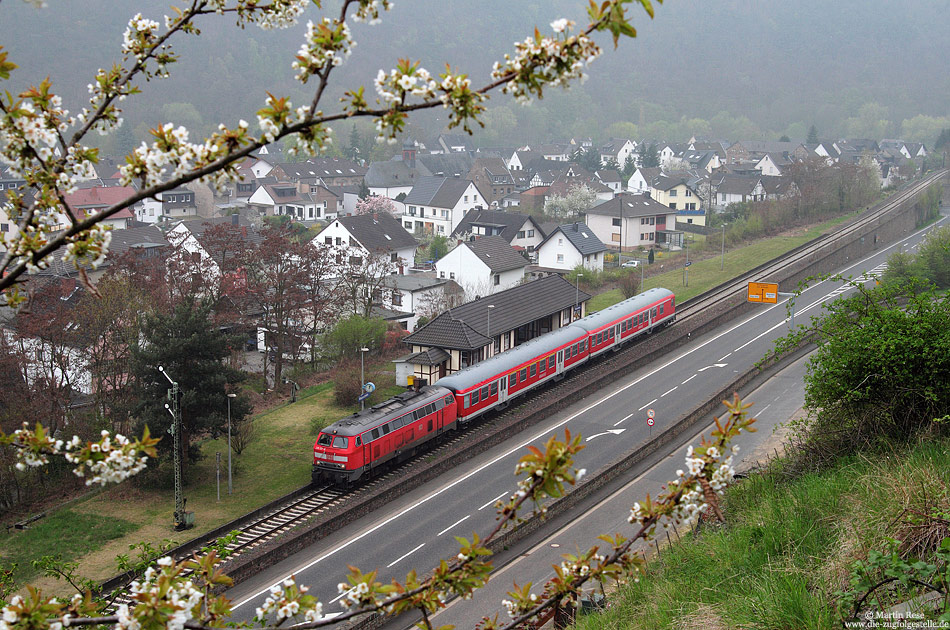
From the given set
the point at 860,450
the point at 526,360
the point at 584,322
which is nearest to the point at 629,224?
the point at 584,322

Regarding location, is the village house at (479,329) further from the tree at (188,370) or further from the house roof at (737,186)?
the house roof at (737,186)

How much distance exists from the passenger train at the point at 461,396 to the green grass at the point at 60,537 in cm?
643

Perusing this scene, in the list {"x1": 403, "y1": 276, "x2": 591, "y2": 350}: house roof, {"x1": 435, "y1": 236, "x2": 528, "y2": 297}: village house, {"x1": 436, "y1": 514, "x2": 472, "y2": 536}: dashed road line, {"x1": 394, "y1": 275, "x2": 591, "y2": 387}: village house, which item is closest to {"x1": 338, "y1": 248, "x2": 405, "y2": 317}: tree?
{"x1": 394, "y1": 275, "x2": 591, "y2": 387}: village house

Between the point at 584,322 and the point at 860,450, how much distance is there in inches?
920

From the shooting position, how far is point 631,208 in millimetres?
76625

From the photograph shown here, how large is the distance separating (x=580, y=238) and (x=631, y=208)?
502 inches

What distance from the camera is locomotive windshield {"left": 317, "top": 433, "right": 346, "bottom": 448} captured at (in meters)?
26.5

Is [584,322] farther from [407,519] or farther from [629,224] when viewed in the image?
[629,224]

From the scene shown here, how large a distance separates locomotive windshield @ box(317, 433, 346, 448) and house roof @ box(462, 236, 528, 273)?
99.2ft

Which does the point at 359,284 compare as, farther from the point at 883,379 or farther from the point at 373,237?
the point at 883,379

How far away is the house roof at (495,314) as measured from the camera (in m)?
37.2

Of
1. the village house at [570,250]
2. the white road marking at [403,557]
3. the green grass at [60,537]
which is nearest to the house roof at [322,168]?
the village house at [570,250]

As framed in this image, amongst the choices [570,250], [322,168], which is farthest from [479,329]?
[322,168]

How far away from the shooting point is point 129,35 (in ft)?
19.6
